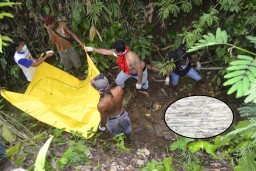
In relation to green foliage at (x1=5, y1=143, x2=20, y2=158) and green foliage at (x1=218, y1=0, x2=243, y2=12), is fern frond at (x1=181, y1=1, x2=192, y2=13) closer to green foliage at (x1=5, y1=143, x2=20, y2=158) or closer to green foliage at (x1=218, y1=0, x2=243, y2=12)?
green foliage at (x1=218, y1=0, x2=243, y2=12)

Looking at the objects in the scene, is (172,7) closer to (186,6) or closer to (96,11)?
(186,6)

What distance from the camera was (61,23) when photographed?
527cm

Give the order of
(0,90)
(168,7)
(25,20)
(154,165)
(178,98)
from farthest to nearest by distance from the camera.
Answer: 1. (25,20)
2. (178,98)
3. (168,7)
4. (0,90)
5. (154,165)

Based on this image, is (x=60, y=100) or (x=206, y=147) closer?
(x=206, y=147)

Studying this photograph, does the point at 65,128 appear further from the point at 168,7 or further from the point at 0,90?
the point at 168,7

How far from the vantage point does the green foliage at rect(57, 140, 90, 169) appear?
12.7ft

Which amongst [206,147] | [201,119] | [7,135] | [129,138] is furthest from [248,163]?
[7,135]

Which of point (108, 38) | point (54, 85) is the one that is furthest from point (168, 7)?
point (54, 85)

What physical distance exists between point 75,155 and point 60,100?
1456 millimetres

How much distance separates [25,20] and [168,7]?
280 cm

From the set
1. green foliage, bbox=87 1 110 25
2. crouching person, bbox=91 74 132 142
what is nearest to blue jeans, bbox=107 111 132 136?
crouching person, bbox=91 74 132 142

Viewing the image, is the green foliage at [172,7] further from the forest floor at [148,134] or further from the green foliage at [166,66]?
the forest floor at [148,134]

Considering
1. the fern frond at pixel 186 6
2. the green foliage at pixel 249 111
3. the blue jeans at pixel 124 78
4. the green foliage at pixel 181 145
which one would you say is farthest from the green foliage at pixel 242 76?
the fern frond at pixel 186 6

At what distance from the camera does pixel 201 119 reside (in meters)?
4.46
